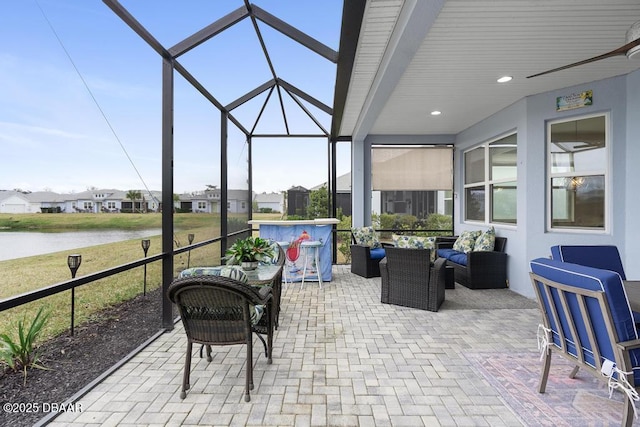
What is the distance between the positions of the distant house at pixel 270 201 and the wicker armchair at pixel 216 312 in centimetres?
541

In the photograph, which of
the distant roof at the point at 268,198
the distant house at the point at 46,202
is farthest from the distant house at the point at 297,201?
the distant house at the point at 46,202

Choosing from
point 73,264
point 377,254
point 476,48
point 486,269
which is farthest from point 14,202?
point 486,269

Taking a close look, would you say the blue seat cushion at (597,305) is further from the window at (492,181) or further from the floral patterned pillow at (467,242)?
the floral patterned pillow at (467,242)

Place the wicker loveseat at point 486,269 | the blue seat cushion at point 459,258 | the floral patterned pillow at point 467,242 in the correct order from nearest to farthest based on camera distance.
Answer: the wicker loveseat at point 486,269
the blue seat cushion at point 459,258
the floral patterned pillow at point 467,242

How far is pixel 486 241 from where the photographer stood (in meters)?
5.34

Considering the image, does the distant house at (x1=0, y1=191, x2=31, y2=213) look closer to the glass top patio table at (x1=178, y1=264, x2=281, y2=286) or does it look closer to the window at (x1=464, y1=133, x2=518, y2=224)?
the glass top patio table at (x1=178, y1=264, x2=281, y2=286)

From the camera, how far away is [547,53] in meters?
3.40

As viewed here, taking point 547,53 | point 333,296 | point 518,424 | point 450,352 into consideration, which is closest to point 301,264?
point 333,296

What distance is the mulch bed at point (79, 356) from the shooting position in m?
2.12

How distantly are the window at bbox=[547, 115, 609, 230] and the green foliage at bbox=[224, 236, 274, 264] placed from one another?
4.24 m

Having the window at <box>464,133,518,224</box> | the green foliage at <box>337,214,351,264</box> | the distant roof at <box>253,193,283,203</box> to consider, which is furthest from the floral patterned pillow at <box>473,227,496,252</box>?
the distant roof at <box>253,193,283,203</box>

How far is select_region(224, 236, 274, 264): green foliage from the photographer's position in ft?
9.87

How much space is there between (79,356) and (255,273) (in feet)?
5.14

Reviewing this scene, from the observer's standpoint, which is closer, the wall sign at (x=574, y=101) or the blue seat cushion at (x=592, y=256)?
the blue seat cushion at (x=592, y=256)
